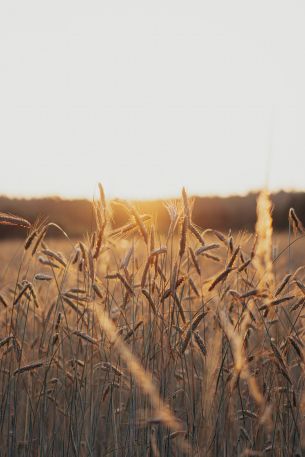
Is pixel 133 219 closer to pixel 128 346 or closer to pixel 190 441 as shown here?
pixel 128 346

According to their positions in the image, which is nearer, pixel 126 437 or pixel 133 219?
pixel 133 219

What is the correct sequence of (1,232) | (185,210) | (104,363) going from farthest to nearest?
(1,232)
(104,363)
(185,210)

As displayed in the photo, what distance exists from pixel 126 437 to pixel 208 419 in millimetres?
417

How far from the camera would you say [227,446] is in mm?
2934

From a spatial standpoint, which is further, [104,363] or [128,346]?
[128,346]

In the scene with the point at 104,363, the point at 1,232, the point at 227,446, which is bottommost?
the point at 227,446

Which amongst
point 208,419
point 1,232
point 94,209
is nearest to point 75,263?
point 94,209

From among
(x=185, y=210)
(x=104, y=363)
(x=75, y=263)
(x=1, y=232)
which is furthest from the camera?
(x=1, y=232)

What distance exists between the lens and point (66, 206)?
38.1 m

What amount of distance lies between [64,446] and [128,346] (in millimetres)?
452

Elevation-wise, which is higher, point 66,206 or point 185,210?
point 66,206

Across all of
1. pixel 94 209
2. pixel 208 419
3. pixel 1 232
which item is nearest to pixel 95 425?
pixel 208 419

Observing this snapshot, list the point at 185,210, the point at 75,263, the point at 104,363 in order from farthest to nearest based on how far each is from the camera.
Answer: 1. the point at 75,263
2. the point at 104,363
3. the point at 185,210

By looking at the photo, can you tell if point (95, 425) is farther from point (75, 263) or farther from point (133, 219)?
point (133, 219)
